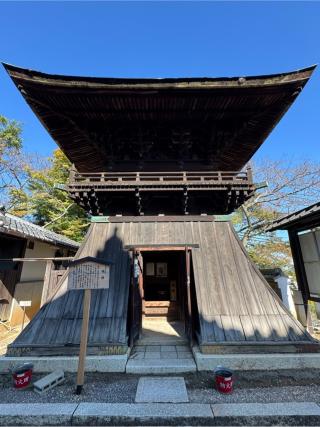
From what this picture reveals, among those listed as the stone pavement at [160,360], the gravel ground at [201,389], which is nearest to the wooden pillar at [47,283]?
the gravel ground at [201,389]

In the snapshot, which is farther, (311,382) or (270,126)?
(270,126)

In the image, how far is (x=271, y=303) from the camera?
597 cm

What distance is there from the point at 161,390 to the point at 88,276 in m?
2.52

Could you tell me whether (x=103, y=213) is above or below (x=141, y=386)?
above

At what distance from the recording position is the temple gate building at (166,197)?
5.52 m

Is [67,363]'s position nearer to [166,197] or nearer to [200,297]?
[200,297]

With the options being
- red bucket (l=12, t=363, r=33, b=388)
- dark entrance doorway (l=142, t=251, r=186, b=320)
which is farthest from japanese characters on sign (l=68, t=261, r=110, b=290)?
dark entrance doorway (l=142, t=251, r=186, b=320)

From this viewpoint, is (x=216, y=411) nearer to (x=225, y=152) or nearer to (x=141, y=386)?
(x=141, y=386)

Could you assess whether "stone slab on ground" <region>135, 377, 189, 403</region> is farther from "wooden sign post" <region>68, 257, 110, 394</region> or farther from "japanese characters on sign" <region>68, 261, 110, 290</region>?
"japanese characters on sign" <region>68, 261, 110, 290</region>

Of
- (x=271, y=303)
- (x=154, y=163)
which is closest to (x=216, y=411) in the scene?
(x=271, y=303)

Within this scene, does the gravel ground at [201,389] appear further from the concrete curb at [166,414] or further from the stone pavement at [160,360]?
the concrete curb at [166,414]

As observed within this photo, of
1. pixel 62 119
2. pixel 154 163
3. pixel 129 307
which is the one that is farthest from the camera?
pixel 154 163

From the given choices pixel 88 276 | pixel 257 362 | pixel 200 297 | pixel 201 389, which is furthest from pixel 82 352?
pixel 257 362

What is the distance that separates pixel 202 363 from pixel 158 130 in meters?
6.48
